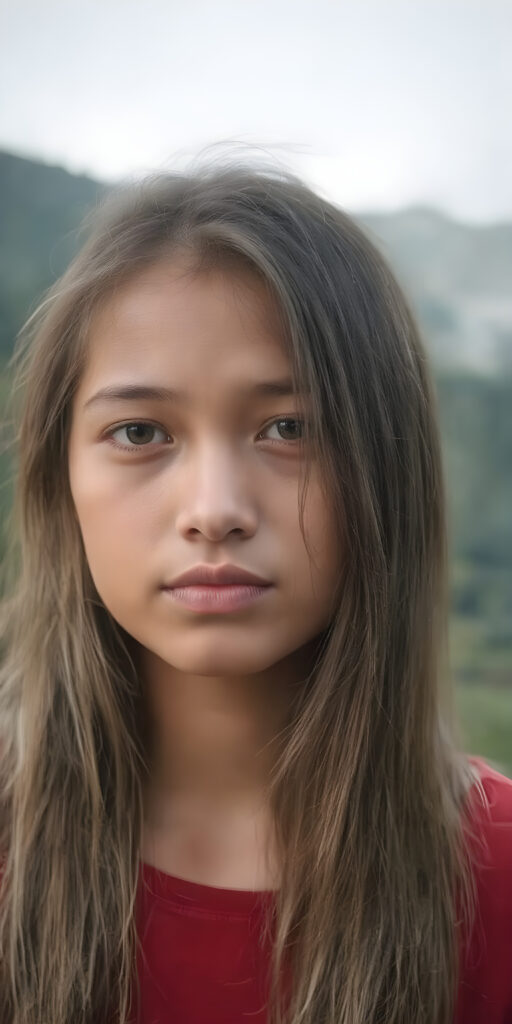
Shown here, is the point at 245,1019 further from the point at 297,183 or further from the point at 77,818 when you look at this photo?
the point at 297,183

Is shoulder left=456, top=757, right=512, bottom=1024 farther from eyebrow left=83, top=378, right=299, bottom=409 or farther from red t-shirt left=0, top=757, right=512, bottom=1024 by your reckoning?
eyebrow left=83, top=378, right=299, bottom=409

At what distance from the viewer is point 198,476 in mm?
719

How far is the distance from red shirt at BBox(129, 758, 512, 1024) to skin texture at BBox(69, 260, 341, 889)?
206 mm

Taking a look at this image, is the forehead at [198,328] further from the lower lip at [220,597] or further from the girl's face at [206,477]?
the lower lip at [220,597]

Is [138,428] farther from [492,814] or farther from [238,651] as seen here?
[492,814]

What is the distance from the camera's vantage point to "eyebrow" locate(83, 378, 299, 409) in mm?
725

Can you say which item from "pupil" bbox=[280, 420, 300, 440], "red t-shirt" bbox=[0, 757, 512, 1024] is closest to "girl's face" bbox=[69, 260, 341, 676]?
"pupil" bbox=[280, 420, 300, 440]

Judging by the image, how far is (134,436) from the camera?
29.9 inches

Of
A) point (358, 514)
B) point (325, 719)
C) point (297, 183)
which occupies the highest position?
point (297, 183)

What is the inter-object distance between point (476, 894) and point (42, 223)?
952 millimetres

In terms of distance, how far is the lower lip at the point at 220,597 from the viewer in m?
0.72

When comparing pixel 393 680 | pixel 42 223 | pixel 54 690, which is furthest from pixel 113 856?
pixel 42 223

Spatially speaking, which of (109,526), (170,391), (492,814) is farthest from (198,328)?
(492,814)

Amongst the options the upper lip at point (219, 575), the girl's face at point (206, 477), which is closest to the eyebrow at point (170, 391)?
the girl's face at point (206, 477)
